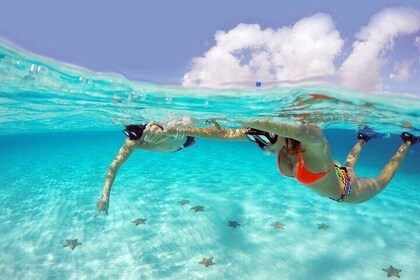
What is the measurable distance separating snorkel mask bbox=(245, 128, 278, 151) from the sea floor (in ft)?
15.4

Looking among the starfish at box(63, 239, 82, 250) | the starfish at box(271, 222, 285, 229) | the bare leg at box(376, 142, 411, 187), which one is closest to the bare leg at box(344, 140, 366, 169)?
the bare leg at box(376, 142, 411, 187)

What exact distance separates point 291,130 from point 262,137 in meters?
0.99

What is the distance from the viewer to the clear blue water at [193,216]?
8.64m

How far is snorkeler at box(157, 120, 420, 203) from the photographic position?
4.29m

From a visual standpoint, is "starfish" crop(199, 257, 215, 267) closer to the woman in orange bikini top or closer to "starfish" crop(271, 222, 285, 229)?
"starfish" crop(271, 222, 285, 229)

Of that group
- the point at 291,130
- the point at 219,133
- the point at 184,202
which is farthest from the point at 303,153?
the point at 184,202

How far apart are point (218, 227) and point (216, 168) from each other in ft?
41.0

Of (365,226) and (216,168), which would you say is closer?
(365,226)

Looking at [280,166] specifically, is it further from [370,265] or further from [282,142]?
[370,265]

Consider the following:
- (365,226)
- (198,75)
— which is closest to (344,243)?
(365,226)

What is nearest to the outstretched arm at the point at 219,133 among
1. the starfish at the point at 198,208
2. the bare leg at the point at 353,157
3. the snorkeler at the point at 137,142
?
the snorkeler at the point at 137,142

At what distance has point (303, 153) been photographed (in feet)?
17.8

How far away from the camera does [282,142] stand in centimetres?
551

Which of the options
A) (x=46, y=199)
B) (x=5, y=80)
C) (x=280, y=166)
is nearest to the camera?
(x=280, y=166)
